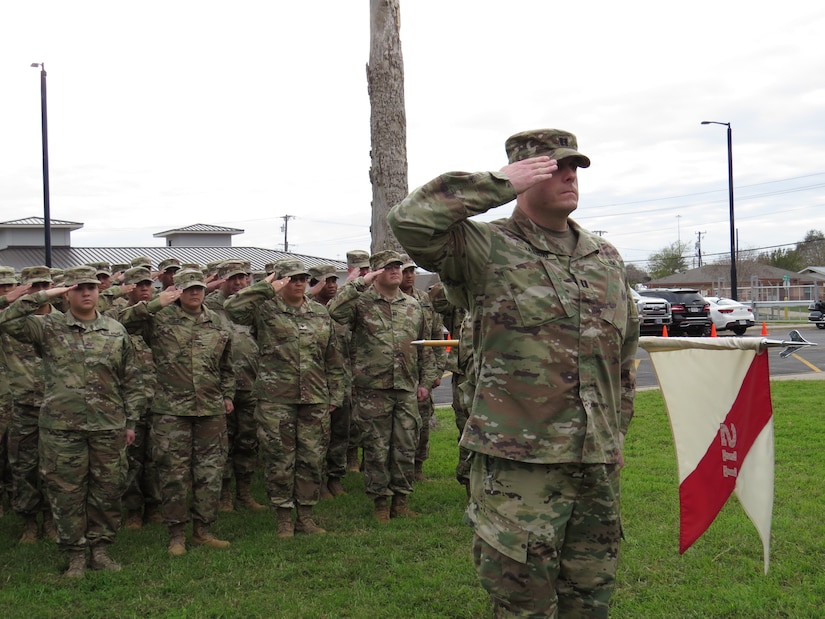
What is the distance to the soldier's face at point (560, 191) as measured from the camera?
3490mm

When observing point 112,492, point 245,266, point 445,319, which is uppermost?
point 245,266

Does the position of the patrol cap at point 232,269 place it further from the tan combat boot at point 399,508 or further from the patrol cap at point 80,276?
the tan combat boot at point 399,508

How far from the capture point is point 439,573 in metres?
5.69

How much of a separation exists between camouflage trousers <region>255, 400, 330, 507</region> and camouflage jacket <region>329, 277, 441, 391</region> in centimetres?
59

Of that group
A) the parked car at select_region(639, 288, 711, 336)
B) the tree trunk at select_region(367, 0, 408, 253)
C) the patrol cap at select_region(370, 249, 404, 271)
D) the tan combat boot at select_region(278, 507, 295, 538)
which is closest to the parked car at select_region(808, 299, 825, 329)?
the parked car at select_region(639, 288, 711, 336)

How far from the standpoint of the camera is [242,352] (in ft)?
28.3

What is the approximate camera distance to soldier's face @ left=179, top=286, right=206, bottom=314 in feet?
22.3

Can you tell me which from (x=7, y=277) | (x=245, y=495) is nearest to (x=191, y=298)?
(x=245, y=495)

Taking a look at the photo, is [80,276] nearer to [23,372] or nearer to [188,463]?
[188,463]

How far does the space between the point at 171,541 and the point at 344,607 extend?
1996 mm

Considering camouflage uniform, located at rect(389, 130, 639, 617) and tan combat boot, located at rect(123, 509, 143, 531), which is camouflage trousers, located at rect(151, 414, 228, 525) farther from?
camouflage uniform, located at rect(389, 130, 639, 617)

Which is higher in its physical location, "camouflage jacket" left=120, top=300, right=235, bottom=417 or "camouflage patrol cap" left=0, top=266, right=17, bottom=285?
"camouflage patrol cap" left=0, top=266, right=17, bottom=285

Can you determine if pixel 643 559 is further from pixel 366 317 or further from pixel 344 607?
pixel 366 317

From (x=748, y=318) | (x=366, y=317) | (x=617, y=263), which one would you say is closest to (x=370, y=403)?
(x=366, y=317)
